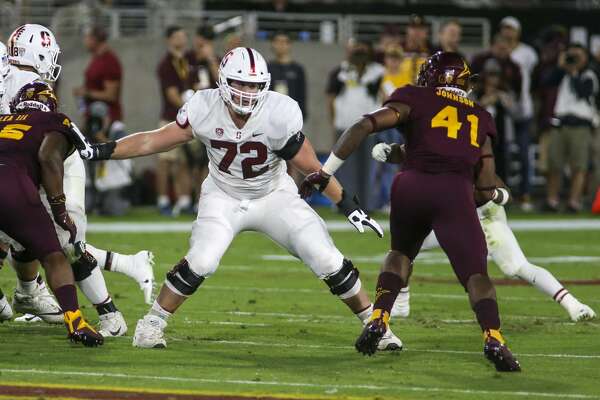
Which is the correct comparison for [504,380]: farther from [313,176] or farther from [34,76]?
[34,76]

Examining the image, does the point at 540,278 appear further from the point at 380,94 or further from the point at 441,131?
the point at 380,94

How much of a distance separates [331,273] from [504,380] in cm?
125

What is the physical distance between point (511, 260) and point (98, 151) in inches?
106

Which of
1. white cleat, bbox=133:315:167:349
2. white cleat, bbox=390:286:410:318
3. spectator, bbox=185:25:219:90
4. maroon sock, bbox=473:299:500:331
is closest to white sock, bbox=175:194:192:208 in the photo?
spectator, bbox=185:25:219:90

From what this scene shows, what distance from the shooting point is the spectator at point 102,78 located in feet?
51.5

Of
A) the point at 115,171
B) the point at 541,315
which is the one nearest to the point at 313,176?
the point at 541,315

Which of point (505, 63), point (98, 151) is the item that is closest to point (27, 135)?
point (98, 151)

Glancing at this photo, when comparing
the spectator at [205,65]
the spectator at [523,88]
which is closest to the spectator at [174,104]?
the spectator at [205,65]

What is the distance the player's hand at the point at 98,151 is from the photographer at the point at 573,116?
964 cm

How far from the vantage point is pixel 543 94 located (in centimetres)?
1664

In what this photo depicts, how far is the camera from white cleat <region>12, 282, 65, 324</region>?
795cm

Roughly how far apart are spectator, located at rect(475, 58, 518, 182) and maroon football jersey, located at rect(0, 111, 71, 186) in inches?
356

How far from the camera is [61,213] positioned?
7148 millimetres

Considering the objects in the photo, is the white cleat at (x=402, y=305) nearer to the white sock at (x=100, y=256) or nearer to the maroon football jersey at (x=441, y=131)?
the maroon football jersey at (x=441, y=131)
